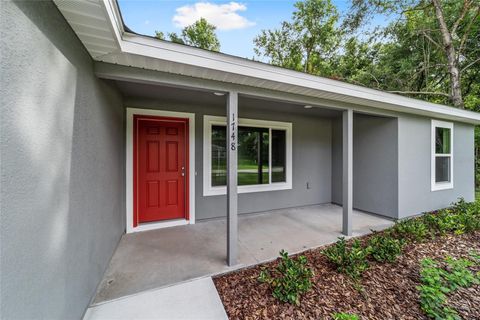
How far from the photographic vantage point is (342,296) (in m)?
2.07

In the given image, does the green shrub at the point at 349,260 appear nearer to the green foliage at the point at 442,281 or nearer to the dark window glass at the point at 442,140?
the green foliage at the point at 442,281

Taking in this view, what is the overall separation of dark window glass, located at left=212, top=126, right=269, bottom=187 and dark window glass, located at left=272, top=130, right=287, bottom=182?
0.19m

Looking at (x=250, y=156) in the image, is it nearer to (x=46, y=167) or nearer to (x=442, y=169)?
(x=46, y=167)

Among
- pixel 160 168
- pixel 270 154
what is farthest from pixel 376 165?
pixel 160 168

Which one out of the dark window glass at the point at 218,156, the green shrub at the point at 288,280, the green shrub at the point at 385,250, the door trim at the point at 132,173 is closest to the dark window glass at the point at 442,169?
the green shrub at the point at 385,250

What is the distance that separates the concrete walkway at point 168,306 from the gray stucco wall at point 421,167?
4365 millimetres

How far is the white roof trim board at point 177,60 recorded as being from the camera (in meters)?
1.42

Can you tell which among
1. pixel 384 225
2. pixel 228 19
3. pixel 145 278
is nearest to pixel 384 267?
pixel 384 225

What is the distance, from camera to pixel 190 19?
42.7 ft

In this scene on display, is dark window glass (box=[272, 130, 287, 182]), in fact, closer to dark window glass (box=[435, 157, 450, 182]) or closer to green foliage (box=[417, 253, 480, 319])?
green foliage (box=[417, 253, 480, 319])

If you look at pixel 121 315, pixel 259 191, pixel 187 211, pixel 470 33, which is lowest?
pixel 121 315

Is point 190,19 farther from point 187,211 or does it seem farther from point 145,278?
point 145,278

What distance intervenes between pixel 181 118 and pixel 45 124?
2744 millimetres

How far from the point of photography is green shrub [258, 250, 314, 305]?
1984 millimetres
